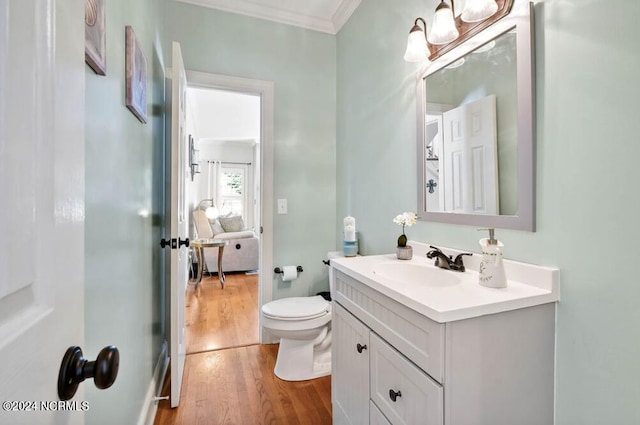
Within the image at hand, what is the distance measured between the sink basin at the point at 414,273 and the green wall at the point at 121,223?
1.00 meters

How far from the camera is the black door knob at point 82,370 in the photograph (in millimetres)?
416

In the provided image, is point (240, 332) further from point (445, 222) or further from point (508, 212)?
point (508, 212)

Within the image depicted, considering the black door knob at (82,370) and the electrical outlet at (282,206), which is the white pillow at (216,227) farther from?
the black door knob at (82,370)

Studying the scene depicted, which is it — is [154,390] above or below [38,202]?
below

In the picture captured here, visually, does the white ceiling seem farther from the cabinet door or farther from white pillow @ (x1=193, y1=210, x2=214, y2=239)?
white pillow @ (x1=193, y1=210, x2=214, y2=239)

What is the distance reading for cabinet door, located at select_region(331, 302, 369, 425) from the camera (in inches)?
48.4

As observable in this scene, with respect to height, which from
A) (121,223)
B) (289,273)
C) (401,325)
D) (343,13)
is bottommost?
(289,273)

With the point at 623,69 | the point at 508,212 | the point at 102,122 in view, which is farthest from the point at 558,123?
the point at 102,122

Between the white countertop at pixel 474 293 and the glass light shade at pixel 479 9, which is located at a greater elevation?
the glass light shade at pixel 479 9

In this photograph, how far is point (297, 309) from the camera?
6.66 feet

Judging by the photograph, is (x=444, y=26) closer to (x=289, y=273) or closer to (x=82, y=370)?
(x=82, y=370)

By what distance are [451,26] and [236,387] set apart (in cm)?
226

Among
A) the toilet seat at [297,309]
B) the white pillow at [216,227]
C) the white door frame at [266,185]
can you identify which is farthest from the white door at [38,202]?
the white pillow at [216,227]

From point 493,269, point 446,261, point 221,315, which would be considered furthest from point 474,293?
point 221,315
